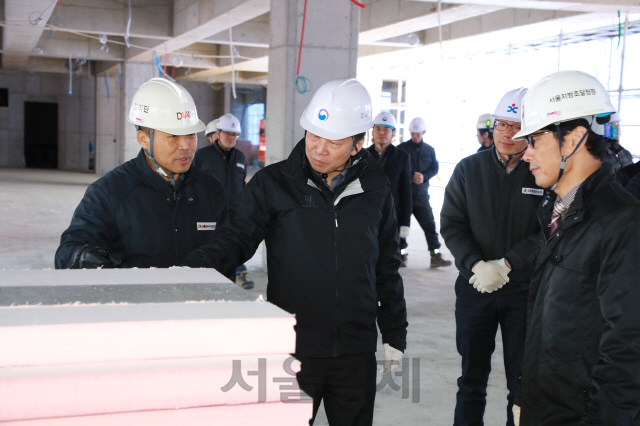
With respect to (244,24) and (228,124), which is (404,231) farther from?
(244,24)

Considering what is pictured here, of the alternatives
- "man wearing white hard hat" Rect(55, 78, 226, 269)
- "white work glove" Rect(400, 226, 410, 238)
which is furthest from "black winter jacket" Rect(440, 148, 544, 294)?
"white work glove" Rect(400, 226, 410, 238)

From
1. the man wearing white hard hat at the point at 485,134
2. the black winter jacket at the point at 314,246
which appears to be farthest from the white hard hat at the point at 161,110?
the man wearing white hard hat at the point at 485,134

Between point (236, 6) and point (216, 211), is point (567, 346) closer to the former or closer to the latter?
point (216, 211)

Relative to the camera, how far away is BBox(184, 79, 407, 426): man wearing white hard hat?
8.25ft

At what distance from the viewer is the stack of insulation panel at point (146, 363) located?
42.1 inches

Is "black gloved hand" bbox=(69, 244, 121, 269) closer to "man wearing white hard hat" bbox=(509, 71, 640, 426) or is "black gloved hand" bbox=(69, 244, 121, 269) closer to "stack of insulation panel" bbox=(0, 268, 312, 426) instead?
"stack of insulation panel" bbox=(0, 268, 312, 426)

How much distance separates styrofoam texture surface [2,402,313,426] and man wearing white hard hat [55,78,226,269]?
1.66 m

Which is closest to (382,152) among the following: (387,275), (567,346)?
(387,275)

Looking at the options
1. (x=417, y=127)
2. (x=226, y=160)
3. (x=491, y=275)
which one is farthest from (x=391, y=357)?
(x=417, y=127)

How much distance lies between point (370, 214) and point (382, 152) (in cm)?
496

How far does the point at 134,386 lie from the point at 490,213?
266 centimetres

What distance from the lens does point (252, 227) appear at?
2.55m

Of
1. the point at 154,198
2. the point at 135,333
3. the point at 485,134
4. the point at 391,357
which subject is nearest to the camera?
the point at 135,333

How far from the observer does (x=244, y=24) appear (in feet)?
47.1
